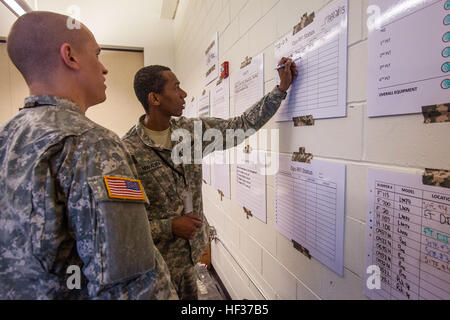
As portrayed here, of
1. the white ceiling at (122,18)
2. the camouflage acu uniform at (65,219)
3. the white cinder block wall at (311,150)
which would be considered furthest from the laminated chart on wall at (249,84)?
the white ceiling at (122,18)

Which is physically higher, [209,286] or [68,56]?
[68,56]

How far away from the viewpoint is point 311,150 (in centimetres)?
92

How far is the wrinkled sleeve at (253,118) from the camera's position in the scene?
1.04 m

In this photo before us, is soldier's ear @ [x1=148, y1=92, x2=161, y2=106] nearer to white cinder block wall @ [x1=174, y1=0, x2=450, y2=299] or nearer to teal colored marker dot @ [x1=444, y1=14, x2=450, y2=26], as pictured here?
white cinder block wall @ [x1=174, y1=0, x2=450, y2=299]

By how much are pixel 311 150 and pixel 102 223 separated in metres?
0.71

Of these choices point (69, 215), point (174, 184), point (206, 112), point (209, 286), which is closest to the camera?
point (69, 215)

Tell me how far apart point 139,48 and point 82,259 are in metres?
3.74

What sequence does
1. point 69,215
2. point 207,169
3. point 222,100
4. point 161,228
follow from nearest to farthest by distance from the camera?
point 69,215 < point 161,228 < point 222,100 < point 207,169

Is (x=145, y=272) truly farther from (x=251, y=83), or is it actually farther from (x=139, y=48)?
(x=139, y=48)

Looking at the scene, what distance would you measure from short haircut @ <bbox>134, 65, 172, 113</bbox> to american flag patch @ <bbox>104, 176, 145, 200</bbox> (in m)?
0.77

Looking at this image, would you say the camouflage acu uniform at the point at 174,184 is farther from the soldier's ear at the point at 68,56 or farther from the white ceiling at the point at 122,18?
the white ceiling at the point at 122,18

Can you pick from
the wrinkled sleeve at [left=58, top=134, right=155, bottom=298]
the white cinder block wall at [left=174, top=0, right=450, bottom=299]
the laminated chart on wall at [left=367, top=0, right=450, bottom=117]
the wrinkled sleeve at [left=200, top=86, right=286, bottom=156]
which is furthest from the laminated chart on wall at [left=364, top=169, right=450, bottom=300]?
the wrinkled sleeve at [left=58, top=134, right=155, bottom=298]

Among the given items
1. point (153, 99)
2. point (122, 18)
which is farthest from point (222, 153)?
point (122, 18)

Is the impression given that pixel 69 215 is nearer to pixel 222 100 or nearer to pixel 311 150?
pixel 311 150
